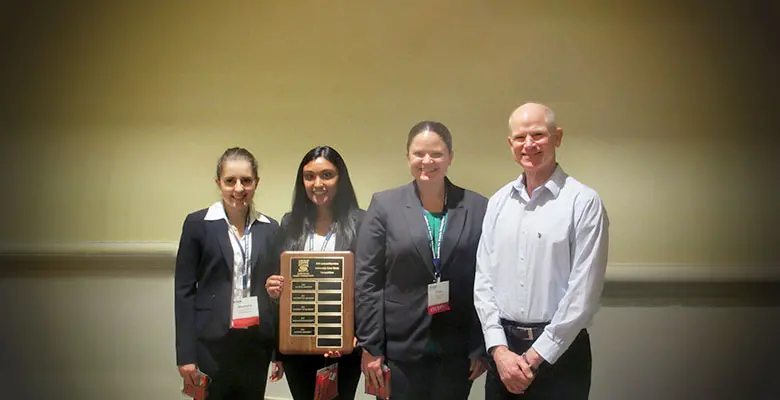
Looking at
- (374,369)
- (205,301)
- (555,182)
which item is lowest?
(374,369)

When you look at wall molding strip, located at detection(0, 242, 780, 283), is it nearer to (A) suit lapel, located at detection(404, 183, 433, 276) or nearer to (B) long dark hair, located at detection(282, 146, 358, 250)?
(B) long dark hair, located at detection(282, 146, 358, 250)

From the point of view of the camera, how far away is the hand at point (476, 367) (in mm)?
2166

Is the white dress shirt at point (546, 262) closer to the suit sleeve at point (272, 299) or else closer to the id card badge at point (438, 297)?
the id card badge at point (438, 297)

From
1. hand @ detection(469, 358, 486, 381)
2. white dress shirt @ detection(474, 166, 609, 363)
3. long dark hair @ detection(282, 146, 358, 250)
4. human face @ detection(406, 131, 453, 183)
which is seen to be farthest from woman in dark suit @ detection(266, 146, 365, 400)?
white dress shirt @ detection(474, 166, 609, 363)

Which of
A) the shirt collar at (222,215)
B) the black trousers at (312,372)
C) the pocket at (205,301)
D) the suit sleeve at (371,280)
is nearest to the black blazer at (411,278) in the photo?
the suit sleeve at (371,280)

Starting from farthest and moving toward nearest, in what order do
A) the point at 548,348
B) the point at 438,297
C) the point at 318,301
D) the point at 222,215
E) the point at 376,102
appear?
the point at 376,102 → the point at 222,215 → the point at 318,301 → the point at 438,297 → the point at 548,348

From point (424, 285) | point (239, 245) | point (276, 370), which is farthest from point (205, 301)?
point (424, 285)

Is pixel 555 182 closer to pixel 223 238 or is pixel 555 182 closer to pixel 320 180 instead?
pixel 320 180

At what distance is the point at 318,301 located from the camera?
2.26 meters

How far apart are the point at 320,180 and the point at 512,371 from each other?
1.07 meters

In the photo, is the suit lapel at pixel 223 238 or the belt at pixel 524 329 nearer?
the belt at pixel 524 329

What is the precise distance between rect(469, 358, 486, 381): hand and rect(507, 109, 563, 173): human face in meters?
0.79

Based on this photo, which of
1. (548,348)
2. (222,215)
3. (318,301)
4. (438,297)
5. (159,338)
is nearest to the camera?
(548,348)

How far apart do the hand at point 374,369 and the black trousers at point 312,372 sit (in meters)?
0.19
